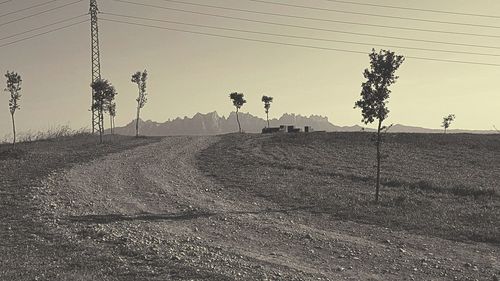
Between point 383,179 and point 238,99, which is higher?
point 238,99

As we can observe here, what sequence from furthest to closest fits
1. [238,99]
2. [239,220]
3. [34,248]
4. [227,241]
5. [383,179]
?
[238,99], [383,179], [239,220], [227,241], [34,248]

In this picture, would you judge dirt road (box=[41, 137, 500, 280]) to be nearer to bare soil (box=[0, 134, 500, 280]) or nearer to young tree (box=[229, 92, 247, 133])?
bare soil (box=[0, 134, 500, 280])

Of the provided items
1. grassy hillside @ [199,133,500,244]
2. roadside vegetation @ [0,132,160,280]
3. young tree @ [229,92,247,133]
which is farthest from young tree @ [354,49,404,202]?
young tree @ [229,92,247,133]

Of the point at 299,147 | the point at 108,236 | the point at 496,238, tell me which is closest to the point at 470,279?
the point at 496,238

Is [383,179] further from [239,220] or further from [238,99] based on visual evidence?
[238,99]

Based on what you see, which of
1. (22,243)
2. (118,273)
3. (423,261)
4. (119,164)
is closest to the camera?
(118,273)

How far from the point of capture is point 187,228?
1773 cm

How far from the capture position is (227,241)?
52.3 feet

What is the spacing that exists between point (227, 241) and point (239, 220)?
3.32 metres

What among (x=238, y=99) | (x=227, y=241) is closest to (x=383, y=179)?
(x=227, y=241)

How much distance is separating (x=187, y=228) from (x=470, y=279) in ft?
33.9

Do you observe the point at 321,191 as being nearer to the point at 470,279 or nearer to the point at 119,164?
the point at 470,279

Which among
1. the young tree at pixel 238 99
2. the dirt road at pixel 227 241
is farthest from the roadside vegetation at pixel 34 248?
the young tree at pixel 238 99

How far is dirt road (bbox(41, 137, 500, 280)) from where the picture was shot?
12688 millimetres
